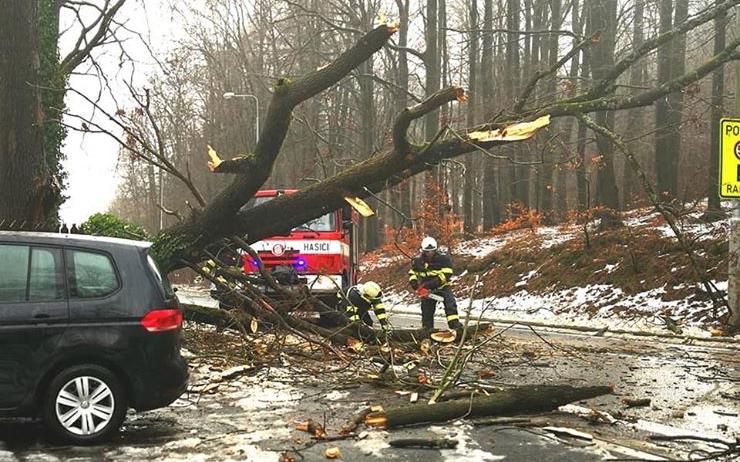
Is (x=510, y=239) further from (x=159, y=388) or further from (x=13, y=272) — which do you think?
(x=13, y=272)

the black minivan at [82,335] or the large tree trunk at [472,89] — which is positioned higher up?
the large tree trunk at [472,89]

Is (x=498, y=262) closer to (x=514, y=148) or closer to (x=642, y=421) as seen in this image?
(x=514, y=148)

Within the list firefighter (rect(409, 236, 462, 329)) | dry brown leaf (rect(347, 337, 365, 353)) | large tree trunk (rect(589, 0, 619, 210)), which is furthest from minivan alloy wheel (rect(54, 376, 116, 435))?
large tree trunk (rect(589, 0, 619, 210))

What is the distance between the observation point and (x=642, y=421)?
261 inches

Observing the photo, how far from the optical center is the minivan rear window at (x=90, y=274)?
6.14 meters

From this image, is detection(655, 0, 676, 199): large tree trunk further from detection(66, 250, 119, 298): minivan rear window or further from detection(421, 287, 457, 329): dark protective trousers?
detection(66, 250, 119, 298): minivan rear window

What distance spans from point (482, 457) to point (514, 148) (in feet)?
81.4

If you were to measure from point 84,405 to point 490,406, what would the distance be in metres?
3.15

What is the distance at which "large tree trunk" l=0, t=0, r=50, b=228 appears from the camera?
10.2 metres

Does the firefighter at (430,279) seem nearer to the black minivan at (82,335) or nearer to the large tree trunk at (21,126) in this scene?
the large tree trunk at (21,126)

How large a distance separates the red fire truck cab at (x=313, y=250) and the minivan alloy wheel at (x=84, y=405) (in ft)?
28.0

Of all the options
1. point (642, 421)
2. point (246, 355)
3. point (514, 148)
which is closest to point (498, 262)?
point (514, 148)

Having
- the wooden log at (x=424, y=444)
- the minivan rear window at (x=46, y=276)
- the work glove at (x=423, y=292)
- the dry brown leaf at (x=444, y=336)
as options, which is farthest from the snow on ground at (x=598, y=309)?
the minivan rear window at (x=46, y=276)

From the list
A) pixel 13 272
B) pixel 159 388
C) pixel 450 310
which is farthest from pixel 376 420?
pixel 450 310
